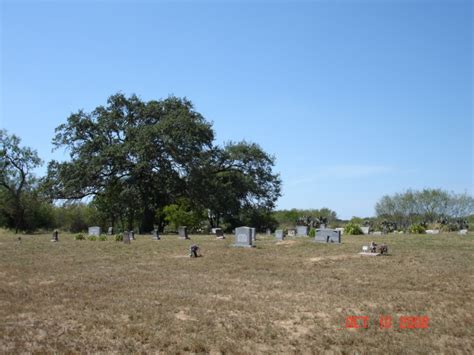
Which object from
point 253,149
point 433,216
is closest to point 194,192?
point 253,149

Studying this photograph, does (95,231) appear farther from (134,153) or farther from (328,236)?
(328,236)

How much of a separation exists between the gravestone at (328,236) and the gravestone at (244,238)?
3.59m

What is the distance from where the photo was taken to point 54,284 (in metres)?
11.6

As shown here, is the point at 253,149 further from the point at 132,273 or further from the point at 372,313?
the point at 372,313

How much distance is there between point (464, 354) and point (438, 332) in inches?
36.5

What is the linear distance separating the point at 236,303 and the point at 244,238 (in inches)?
490

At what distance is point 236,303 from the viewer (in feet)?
31.2

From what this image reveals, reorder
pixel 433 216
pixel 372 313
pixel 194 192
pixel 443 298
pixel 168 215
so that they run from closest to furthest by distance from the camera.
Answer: pixel 372 313 < pixel 443 298 < pixel 168 215 < pixel 194 192 < pixel 433 216

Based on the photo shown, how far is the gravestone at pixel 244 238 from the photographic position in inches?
855

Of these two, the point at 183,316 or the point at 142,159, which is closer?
the point at 183,316

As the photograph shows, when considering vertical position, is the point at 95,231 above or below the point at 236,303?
above

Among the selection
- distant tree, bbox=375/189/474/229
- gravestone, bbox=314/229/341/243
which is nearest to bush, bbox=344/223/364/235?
gravestone, bbox=314/229/341/243

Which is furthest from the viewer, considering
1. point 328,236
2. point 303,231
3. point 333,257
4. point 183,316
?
point 303,231
